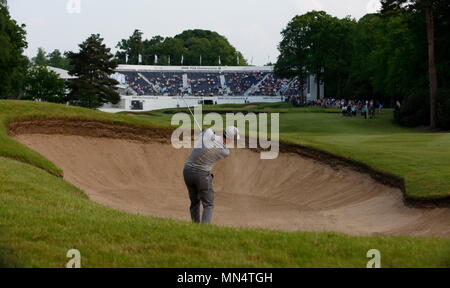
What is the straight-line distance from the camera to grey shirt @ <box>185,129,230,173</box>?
45.0ft

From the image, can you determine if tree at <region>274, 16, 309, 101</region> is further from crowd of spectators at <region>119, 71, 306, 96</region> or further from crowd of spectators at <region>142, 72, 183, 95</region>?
crowd of spectators at <region>142, 72, 183, 95</region>

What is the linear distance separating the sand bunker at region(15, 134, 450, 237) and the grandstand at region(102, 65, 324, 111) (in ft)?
279

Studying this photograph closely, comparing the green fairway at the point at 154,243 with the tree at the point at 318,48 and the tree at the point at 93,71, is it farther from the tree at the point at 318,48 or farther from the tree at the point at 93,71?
the tree at the point at 318,48

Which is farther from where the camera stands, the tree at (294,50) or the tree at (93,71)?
the tree at (294,50)

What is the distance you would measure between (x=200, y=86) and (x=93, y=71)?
47.1 metres

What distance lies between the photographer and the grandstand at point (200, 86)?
4496 inches

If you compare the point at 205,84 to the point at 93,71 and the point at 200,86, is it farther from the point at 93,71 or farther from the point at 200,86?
the point at 93,71

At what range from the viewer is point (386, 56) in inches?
2817

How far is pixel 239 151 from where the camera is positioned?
2783cm

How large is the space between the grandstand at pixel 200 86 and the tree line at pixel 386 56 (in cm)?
1325

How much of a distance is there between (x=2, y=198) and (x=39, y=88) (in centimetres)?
7495

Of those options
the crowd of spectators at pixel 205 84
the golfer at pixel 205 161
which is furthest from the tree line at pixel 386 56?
the golfer at pixel 205 161

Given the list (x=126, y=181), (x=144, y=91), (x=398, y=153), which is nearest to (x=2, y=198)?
(x=126, y=181)
